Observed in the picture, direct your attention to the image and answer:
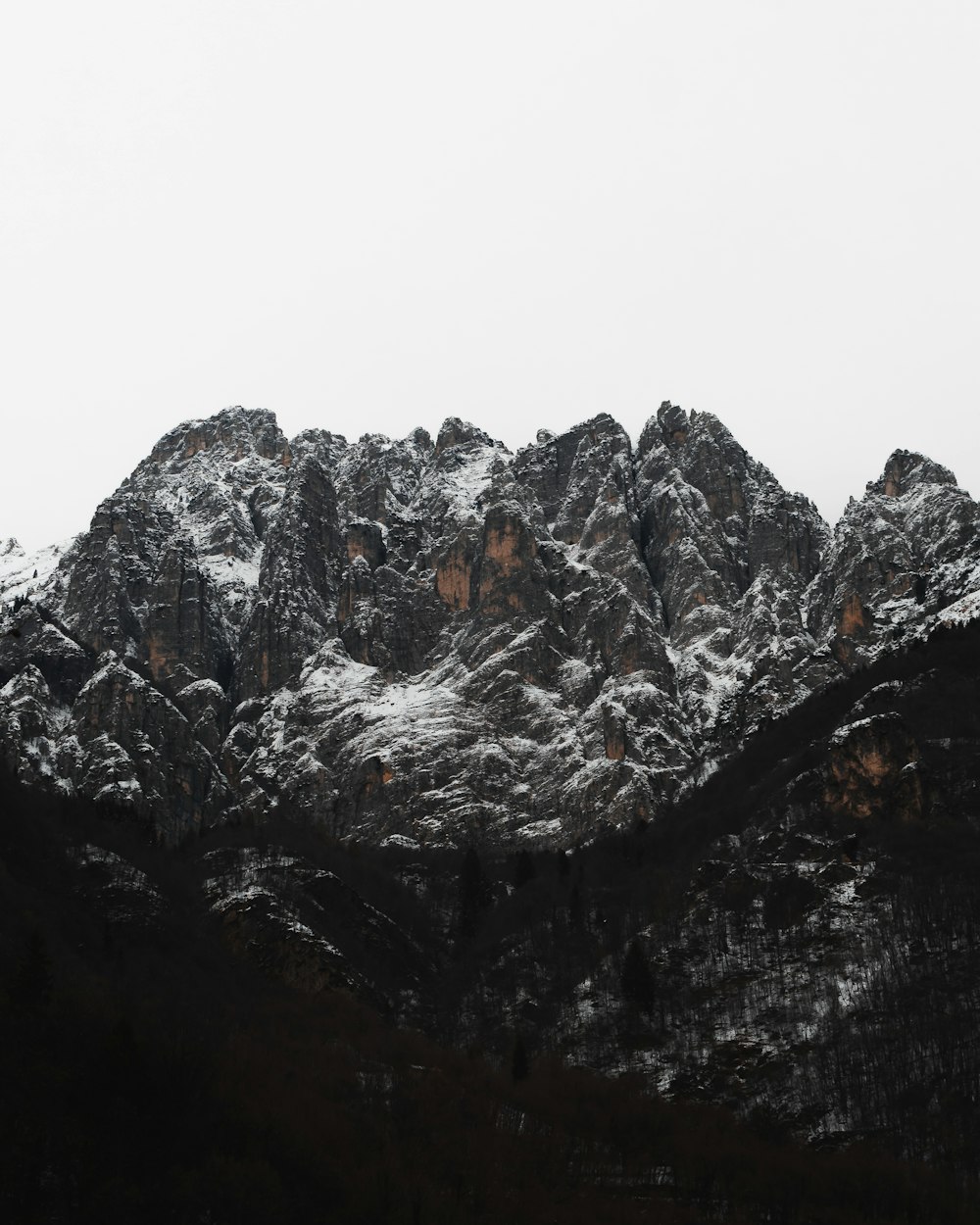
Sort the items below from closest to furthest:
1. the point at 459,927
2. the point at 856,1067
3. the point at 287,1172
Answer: the point at 287,1172 < the point at 856,1067 < the point at 459,927

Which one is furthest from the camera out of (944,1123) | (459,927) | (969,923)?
(459,927)

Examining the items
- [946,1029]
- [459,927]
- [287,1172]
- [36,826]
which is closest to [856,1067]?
[946,1029]

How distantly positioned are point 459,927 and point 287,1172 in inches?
3201

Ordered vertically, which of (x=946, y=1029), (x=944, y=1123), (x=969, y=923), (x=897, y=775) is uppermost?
(x=897, y=775)

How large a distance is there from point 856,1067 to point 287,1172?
169ft

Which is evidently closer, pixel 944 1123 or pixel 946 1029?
pixel 944 1123

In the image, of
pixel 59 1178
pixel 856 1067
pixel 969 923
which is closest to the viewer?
pixel 59 1178

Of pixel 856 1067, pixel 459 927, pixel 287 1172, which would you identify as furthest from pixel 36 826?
pixel 856 1067

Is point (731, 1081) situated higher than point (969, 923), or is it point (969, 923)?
point (969, 923)

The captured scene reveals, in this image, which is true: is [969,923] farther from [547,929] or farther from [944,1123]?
[547,929]

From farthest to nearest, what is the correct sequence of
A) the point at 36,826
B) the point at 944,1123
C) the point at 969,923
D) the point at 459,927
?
1. the point at 459,927
2. the point at 36,826
3. the point at 969,923
4. the point at 944,1123

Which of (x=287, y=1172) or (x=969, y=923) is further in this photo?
(x=969, y=923)

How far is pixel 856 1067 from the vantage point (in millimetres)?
125812

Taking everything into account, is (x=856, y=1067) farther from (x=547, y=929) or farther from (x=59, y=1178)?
(x=59, y=1178)
